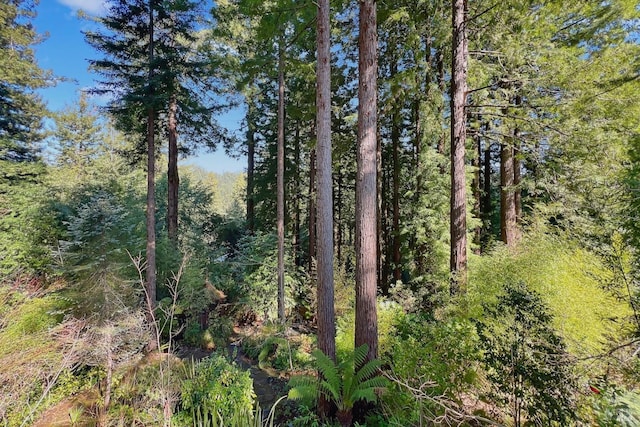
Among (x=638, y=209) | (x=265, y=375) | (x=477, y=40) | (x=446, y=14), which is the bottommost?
(x=265, y=375)

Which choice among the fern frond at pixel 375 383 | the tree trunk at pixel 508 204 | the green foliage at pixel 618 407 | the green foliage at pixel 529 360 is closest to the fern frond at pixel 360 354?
the fern frond at pixel 375 383

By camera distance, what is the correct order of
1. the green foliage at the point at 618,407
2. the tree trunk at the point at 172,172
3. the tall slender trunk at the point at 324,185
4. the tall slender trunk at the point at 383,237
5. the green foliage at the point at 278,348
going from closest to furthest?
the green foliage at the point at 618,407
the tall slender trunk at the point at 324,185
the green foliage at the point at 278,348
the tree trunk at the point at 172,172
the tall slender trunk at the point at 383,237

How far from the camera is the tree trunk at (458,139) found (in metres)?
5.01

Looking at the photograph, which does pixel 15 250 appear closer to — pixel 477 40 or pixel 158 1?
pixel 158 1

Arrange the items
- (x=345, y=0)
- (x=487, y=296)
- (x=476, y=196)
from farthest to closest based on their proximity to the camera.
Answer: (x=476, y=196) < (x=345, y=0) < (x=487, y=296)

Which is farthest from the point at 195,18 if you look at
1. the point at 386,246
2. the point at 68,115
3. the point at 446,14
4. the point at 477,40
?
the point at 68,115

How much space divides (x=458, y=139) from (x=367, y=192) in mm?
2352

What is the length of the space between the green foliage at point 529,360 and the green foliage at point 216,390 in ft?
10.9

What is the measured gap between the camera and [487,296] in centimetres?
398

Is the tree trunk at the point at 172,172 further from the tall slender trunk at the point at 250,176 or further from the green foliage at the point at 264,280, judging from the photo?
the tall slender trunk at the point at 250,176

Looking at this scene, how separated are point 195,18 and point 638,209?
34.0 ft

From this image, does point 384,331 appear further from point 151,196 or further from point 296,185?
point 296,185

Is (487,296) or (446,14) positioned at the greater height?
(446,14)

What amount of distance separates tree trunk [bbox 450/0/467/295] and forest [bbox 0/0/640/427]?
0.03m
